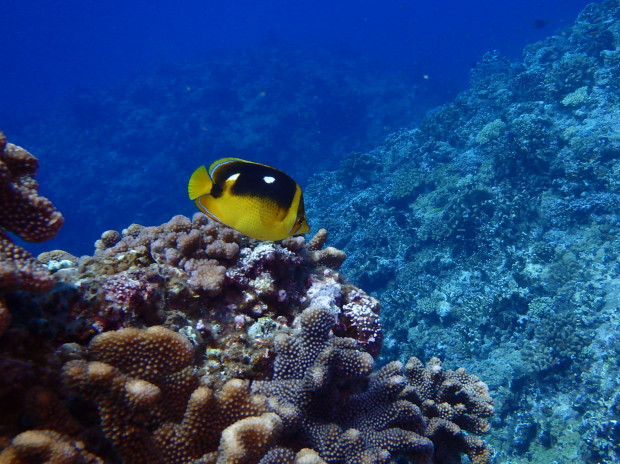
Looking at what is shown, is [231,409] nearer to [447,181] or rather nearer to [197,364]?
[197,364]

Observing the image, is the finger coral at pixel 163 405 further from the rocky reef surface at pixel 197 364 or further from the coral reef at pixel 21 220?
the coral reef at pixel 21 220

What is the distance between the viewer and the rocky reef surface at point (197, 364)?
192cm

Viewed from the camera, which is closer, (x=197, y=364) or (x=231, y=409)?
(x=231, y=409)

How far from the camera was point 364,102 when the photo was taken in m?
37.9

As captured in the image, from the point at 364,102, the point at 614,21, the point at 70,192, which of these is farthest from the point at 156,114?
the point at 614,21

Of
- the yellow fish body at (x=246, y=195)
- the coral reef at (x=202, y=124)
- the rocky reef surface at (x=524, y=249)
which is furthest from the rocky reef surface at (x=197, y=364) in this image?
the coral reef at (x=202, y=124)

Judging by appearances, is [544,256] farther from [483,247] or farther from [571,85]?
[571,85]

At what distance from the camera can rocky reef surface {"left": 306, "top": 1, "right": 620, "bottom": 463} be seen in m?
8.58

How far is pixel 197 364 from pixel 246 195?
1.52 metres

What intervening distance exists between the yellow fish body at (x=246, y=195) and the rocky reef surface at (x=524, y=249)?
9.28m

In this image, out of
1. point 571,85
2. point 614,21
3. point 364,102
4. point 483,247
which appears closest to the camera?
point 483,247

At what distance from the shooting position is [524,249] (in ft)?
38.2

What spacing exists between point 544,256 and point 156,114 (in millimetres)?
40015

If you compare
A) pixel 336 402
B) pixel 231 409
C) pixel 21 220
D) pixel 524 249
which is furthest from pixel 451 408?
pixel 524 249
